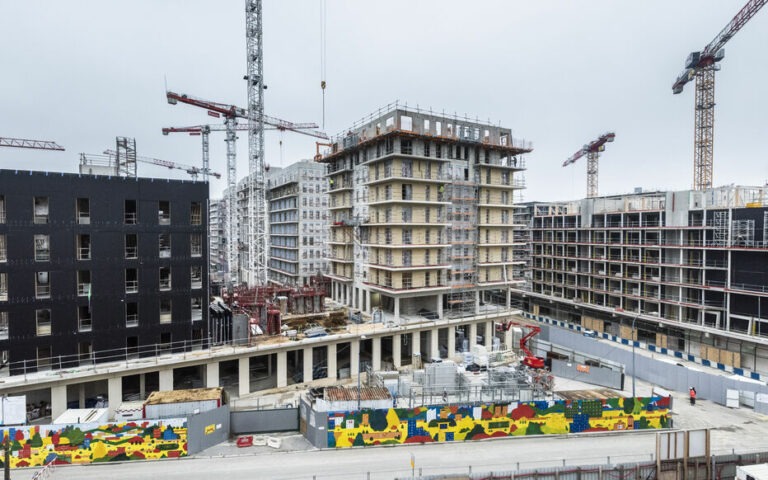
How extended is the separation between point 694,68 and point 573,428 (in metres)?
67.2

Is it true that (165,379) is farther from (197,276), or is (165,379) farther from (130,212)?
(130,212)

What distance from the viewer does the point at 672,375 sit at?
3931cm

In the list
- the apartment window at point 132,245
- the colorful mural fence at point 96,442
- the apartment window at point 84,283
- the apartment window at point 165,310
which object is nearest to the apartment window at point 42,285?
the apartment window at point 84,283

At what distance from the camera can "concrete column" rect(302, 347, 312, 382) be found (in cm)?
3984

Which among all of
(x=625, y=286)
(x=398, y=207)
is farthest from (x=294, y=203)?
(x=625, y=286)

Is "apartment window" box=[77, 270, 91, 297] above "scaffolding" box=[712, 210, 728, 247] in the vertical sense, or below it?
below

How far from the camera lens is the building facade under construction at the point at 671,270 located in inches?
1799

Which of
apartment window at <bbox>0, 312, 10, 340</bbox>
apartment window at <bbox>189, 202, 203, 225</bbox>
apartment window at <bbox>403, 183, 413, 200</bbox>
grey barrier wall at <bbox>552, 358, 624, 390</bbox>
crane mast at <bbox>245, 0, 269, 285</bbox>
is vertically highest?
crane mast at <bbox>245, 0, 269, 285</bbox>

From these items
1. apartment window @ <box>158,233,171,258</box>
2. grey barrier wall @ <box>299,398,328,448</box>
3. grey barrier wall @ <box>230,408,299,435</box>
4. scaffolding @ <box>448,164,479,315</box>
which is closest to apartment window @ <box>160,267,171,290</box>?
apartment window @ <box>158,233,171,258</box>

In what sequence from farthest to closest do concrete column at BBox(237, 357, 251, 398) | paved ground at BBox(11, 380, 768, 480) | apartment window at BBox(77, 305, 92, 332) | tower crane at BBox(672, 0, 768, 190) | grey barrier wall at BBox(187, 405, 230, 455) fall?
1. tower crane at BBox(672, 0, 768, 190)
2. concrete column at BBox(237, 357, 251, 398)
3. apartment window at BBox(77, 305, 92, 332)
4. grey barrier wall at BBox(187, 405, 230, 455)
5. paved ground at BBox(11, 380, 768, 480)

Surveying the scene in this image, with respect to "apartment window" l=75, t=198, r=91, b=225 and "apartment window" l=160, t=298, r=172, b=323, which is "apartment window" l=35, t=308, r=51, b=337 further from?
"apartment window" l=160, t=298, r=172, b=323

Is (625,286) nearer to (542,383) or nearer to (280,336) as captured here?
(542,383)

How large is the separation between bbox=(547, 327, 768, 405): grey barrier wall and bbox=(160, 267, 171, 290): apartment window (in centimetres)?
4453

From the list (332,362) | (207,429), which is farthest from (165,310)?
(332,362)
